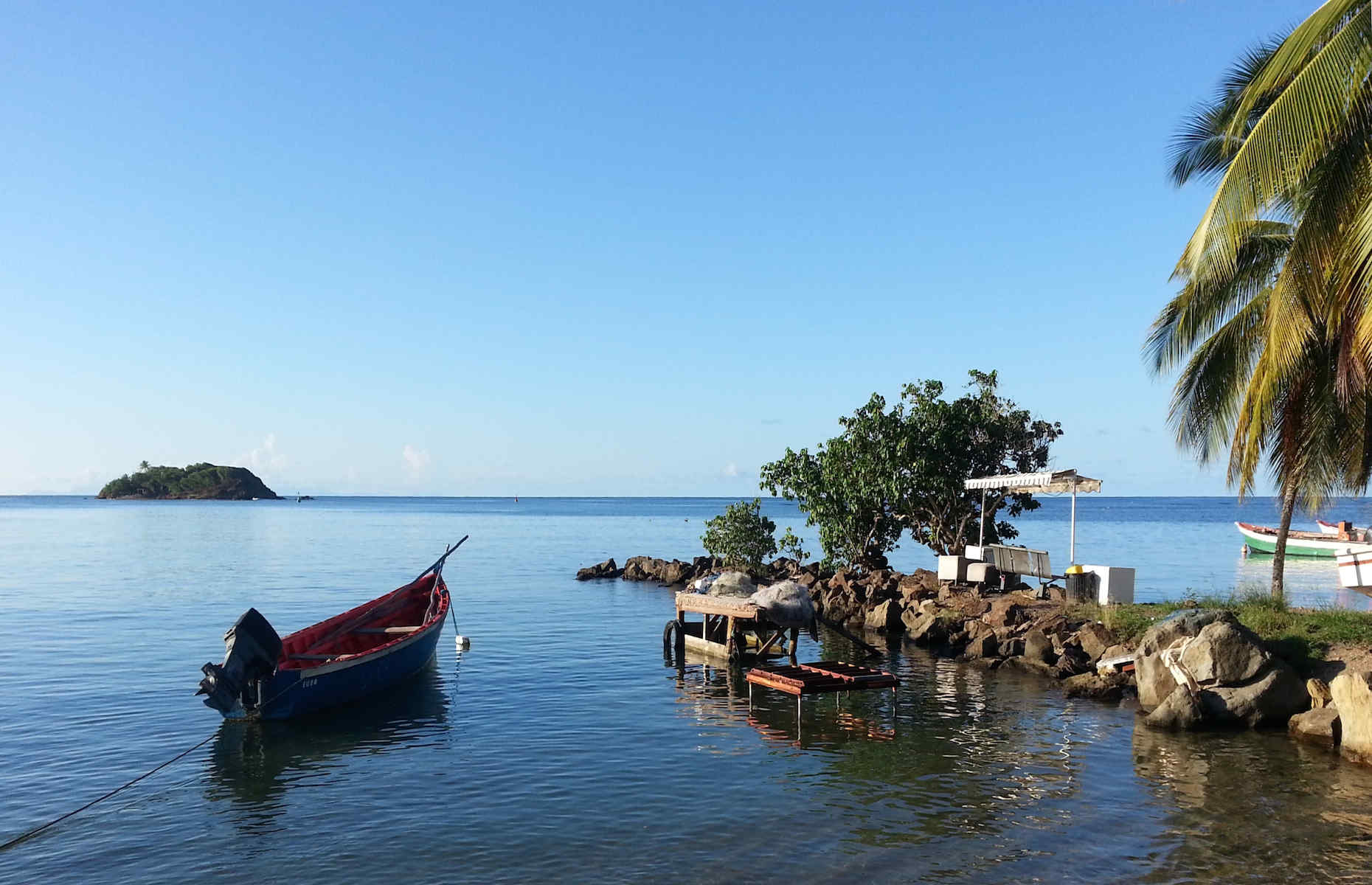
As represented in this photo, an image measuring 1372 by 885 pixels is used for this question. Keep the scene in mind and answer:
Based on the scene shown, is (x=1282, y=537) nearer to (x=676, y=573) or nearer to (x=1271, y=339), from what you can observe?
(x=1271, y=339)

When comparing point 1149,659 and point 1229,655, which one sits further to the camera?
point 1149,659

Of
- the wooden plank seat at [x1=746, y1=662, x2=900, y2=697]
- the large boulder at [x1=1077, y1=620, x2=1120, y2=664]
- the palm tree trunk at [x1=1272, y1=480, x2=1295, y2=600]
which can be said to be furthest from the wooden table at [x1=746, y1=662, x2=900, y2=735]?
the palm tree trunk at [x1=1272, y1=480, x2=1295, y2=600]

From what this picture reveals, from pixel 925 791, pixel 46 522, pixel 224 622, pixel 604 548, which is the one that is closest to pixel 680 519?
pixel 604 548

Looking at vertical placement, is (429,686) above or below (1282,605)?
below

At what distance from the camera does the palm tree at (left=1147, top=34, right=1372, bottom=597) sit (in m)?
15.4

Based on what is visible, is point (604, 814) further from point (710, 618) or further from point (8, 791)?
point (710, 618)

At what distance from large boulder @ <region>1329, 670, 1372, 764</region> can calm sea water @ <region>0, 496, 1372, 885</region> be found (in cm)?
48

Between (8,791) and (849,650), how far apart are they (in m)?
22.1

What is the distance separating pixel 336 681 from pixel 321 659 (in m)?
2.57

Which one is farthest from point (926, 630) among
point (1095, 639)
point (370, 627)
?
point (370, 627)

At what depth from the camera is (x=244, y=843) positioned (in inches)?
532

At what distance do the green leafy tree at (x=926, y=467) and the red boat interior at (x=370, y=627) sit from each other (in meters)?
17.9

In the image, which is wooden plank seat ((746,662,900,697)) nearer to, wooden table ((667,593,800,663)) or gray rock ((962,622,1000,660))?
wooden table ((667,593,800,663))

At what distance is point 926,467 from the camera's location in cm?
3600
